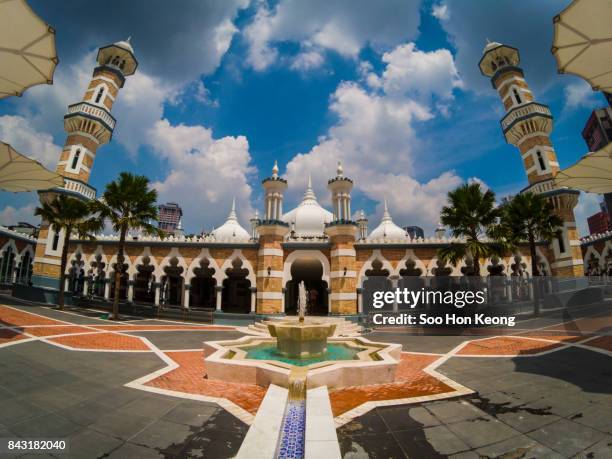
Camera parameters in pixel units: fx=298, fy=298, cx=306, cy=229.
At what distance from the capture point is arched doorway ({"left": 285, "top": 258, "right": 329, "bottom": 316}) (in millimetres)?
28828

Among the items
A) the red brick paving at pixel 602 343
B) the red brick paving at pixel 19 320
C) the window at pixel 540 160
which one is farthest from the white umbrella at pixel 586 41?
the window at pixel 540 160

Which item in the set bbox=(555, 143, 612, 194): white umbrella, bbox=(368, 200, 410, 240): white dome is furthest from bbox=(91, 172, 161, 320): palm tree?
bbox=(368, 200, 410, 240): white dome

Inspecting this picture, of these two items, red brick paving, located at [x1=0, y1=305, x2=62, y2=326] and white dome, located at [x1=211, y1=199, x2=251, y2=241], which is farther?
white dome, located at [x1=211, y1=199, x2=251, y2=241]

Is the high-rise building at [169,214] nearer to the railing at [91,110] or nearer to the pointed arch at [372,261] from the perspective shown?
the railing at [91,110]

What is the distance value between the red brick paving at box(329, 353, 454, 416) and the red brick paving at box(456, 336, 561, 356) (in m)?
4.02

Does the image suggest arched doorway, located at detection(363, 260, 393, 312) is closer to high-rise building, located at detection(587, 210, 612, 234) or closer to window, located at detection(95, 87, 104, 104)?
window, located at detection(95, 87, 104, 104)

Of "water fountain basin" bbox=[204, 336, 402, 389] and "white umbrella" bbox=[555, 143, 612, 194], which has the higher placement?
"white umbrella" bbox=[555, 143, 612, 194]

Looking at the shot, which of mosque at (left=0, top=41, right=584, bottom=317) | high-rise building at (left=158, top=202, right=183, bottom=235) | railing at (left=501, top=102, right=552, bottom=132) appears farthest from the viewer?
high-rise building at (left=158, top=202, right=183, bottom=235)

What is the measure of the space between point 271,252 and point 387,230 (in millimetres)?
18990

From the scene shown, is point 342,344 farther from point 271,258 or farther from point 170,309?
point 170,309

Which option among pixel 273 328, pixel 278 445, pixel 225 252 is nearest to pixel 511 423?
pixel 278 445

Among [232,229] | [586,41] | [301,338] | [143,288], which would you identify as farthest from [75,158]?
[586,41]

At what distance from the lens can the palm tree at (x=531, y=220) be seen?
1945 centimetres

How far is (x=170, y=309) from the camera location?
22.2 m
